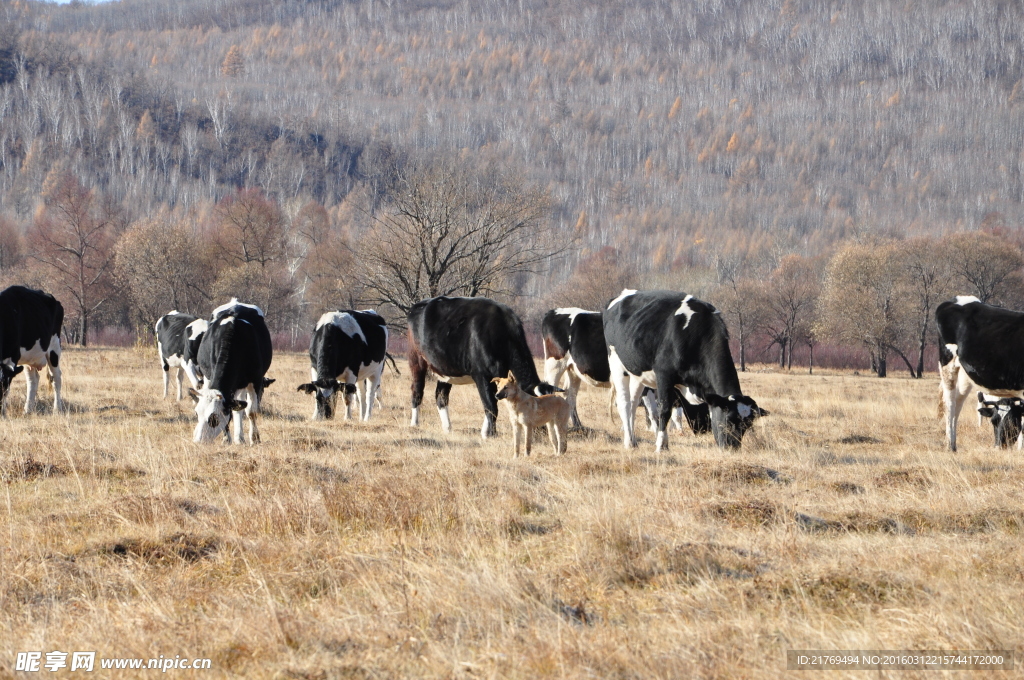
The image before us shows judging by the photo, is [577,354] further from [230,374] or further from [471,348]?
[230,374]

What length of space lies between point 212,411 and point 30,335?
7.41 metres

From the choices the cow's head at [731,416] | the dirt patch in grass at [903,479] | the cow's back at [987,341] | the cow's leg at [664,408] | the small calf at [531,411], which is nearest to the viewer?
the dirt patch in grass at [903,479]

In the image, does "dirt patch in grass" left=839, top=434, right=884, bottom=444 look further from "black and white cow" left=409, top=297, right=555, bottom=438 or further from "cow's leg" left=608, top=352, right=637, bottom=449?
"black and white cow" left=409, top=297, right=555, bottom=438

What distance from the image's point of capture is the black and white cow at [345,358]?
52.9 feet

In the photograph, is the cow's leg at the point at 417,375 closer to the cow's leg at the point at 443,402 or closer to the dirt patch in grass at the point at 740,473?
the cow's leg at the point at 443,402

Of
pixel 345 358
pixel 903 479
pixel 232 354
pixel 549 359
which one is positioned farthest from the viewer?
pixel 549 359

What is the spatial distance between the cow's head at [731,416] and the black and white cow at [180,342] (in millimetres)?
9477

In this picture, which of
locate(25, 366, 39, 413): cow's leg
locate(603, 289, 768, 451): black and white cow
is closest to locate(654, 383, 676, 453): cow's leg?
locate(603, 289, 768, 451): black and white cow

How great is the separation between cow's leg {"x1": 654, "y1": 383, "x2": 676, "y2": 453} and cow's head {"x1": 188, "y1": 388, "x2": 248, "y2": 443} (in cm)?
622

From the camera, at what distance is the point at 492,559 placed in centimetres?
579

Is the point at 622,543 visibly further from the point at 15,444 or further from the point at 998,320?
the point at 998,320

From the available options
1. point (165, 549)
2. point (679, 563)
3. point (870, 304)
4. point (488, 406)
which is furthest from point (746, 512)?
point (870, 304)

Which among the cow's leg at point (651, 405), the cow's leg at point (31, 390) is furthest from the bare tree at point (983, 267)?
the cow's leg at point (31, 390)

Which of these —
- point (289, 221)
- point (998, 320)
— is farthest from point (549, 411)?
point (289, 221)
